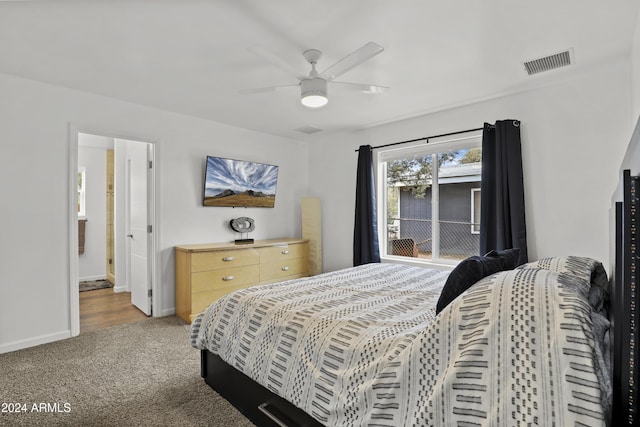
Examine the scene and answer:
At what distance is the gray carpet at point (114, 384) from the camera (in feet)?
6.25

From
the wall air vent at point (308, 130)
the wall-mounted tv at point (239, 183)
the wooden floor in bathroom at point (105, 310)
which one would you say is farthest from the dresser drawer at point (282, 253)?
the wall air vent at point (308, 130)

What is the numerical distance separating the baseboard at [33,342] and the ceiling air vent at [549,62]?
4914mm

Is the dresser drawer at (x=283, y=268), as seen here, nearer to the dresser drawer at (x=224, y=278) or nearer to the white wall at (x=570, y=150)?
the dresser drawer at (x=224, y=278)

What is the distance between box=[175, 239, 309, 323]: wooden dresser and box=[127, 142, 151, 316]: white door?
0.42 meters

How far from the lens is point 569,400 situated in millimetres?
881

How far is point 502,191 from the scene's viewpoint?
127 inches

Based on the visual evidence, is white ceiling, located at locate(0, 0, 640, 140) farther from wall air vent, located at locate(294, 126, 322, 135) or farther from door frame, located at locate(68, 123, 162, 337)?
wall air vent, located at locate(294, 126, 322, 135)

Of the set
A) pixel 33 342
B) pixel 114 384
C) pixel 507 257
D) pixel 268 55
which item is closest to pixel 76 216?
pixel 33 342

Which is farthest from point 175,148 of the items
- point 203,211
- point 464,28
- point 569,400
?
point 569,400

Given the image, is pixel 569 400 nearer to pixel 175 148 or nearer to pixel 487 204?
pixel 487 204

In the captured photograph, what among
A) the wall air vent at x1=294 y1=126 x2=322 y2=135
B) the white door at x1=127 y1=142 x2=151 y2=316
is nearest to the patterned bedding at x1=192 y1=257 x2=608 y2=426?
the white door at x1=127 y1=142 x2=151 y2=316

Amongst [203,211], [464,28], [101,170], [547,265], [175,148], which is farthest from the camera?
[101,170]

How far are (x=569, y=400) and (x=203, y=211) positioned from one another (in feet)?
13.4

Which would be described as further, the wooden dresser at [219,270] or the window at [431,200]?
the window at [431,200]
